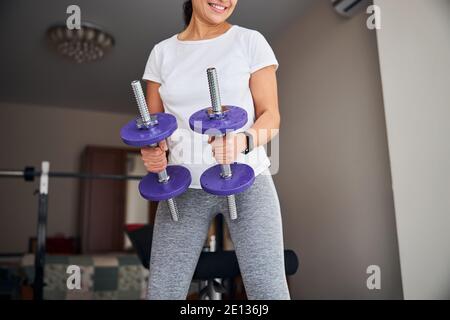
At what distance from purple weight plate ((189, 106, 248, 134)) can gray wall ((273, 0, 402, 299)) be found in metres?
0.74

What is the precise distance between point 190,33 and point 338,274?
1149 mm

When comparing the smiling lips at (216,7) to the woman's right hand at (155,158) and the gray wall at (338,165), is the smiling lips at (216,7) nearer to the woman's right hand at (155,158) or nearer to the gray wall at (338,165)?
the woman's right hand at (155,158)

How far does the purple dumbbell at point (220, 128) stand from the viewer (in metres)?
0.57

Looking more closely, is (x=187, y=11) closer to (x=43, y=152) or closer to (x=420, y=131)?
(x=420, y=131)

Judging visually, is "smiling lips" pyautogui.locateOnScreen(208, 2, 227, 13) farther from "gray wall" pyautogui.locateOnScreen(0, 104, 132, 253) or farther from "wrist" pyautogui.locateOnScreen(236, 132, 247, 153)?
"gray wall" pyautogui.locateOnScreen(0, 104, 132, 253)

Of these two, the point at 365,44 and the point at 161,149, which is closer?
the point at 161,149

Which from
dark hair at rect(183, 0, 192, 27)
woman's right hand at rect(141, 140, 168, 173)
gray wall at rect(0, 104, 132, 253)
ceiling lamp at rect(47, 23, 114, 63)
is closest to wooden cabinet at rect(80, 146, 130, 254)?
gray wall at rect(0, 104, 132, 253)

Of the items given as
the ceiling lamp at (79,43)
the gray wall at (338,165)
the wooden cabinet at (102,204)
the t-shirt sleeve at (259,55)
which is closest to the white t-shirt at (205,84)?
the t-shirt sleeve at (259,55)

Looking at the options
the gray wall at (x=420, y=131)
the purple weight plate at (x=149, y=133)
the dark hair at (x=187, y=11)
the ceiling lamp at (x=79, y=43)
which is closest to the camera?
the purple weight plate at (x=149, y=133)

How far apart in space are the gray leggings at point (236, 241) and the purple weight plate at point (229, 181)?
0.24 ft

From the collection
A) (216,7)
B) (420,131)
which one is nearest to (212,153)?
(216,7)

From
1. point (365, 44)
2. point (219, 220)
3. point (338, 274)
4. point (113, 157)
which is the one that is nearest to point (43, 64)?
point (113, 157)

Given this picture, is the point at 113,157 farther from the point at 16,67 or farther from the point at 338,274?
the point at 338,274

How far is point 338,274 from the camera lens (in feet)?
4.96
